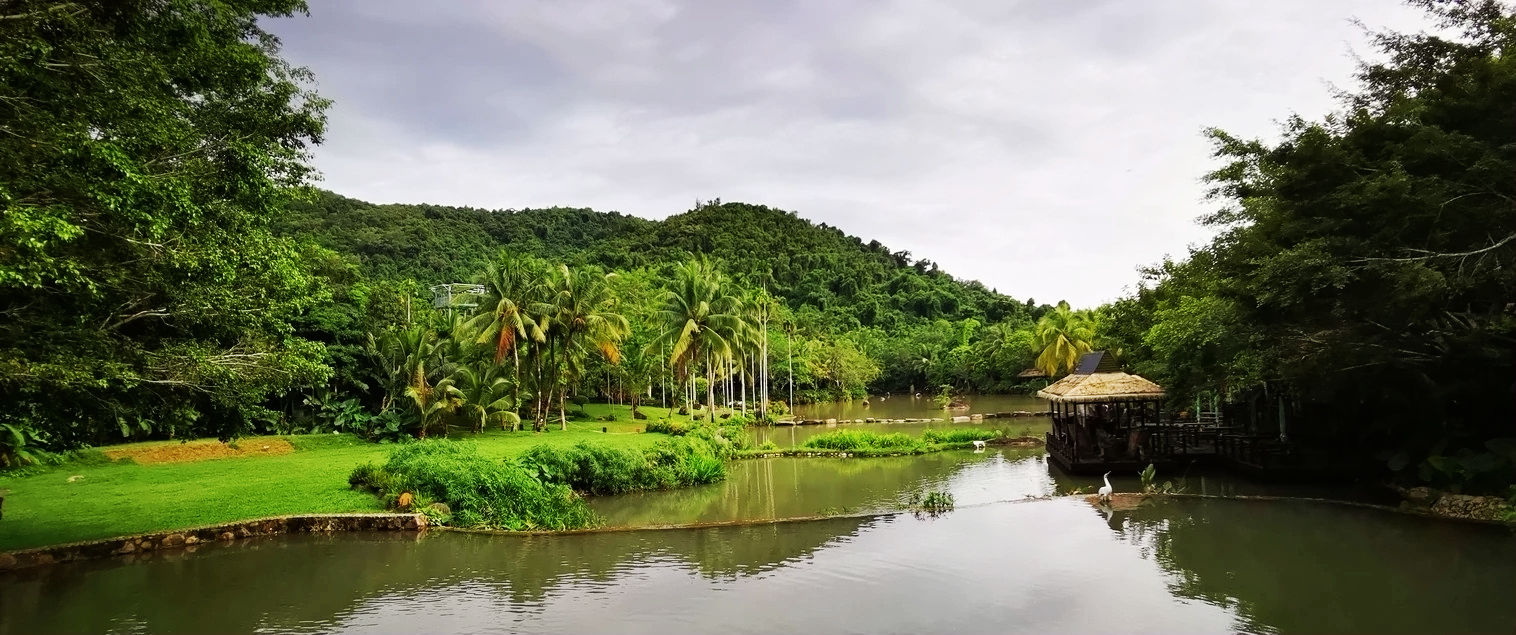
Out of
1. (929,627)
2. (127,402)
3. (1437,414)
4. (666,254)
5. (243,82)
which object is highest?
(666,254)

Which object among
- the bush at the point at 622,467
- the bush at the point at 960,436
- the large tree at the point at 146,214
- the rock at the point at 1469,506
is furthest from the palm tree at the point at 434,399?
the rock at the point at 1469,506

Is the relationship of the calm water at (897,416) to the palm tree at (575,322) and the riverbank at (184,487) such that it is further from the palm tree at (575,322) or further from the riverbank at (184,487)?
the riverbank at (184,487)

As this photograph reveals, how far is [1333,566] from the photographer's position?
995cm

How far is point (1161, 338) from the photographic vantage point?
71.8ft

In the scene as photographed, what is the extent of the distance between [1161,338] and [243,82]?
21998 mm

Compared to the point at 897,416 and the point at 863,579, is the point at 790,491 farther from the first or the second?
the point at 897,416

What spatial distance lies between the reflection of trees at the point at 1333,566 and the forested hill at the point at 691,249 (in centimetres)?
5561

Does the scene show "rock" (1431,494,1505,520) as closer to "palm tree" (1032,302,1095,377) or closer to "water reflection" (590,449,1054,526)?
"water reflection" (590,449,1054,526)

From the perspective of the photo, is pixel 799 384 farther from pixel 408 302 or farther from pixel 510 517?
pixel 510 517

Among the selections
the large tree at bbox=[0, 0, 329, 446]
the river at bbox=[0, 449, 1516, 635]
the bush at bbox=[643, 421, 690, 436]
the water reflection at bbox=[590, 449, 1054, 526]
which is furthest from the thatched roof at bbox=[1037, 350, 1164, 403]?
the large tree at bbox=[0, 0, 329, 446]

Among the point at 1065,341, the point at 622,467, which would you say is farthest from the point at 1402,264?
the point at 1065,341

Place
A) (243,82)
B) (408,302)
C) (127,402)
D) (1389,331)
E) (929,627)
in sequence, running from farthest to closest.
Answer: (408,302)
(1389,331)
(243,82)
(127,402)
(929,627)

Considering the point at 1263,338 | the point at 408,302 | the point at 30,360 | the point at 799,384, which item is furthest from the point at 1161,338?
the point at 799,384

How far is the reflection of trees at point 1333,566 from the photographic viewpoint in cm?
807
